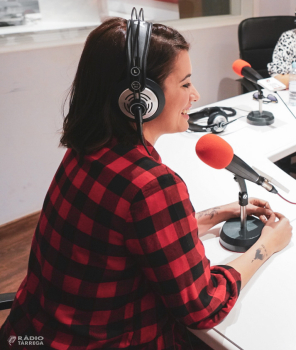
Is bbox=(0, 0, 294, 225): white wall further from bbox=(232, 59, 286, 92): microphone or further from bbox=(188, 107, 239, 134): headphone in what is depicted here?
bbox=(232, 59, 286, 92): microphone

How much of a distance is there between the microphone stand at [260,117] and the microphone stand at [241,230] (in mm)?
776

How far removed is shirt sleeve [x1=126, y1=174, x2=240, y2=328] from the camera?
63cm

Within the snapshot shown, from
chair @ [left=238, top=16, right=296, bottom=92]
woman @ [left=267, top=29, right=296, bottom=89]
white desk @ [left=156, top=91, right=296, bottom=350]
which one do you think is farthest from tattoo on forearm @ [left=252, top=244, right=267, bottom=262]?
chair @ [left=238, top=16, right=296, bottom=92]

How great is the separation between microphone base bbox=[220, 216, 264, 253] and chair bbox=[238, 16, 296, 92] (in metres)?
1.87

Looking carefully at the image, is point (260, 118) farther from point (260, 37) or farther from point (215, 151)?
point (260, 37)

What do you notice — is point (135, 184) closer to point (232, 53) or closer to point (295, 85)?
point (295, 85)

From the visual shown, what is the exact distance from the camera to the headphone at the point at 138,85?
26.1 inches

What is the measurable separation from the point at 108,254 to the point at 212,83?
274 centimetres

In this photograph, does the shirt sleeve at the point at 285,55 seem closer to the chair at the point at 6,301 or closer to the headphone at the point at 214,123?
the headphone at the point at 214,123

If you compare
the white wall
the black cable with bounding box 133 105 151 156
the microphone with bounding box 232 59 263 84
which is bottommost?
the white wall

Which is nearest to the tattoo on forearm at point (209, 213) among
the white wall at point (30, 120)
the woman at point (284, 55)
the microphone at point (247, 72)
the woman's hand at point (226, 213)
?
the woman's hand at point (226, 213)

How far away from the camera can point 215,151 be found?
0.80 m

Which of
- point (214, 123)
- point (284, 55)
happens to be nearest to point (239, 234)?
point (214, 123)

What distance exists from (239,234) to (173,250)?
343 mm
